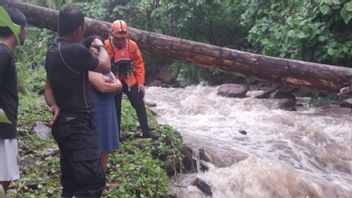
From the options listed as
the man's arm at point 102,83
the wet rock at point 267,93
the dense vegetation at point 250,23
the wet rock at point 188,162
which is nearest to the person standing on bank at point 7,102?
the man's arm at point 102,83

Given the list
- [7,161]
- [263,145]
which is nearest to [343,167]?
[263,145]

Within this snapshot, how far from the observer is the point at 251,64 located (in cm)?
674

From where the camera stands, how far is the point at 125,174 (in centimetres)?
494

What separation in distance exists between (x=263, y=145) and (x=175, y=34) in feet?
26.4

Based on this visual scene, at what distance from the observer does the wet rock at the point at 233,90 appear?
38.2 ft

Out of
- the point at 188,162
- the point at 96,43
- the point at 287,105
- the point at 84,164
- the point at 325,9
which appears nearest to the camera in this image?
the point at 84,164

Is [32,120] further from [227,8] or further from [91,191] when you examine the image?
[227,8]

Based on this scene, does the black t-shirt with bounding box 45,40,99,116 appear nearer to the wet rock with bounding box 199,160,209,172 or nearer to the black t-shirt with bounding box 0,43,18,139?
the black t-shirt with bounding box 0,43,18,139

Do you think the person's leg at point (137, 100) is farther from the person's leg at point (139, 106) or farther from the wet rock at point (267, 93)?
the wet rock at point (267, 93)

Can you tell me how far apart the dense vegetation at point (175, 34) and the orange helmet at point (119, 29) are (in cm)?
125

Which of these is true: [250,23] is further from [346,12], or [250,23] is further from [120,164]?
[120,164]

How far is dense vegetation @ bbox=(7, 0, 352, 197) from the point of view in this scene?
16.0ft

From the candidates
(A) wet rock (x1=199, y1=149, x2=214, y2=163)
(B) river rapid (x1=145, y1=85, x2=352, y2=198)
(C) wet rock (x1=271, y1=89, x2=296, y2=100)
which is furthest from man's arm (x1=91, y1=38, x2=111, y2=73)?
(C) wet rock (x1=271, y1=89, x2=296, y2=100)

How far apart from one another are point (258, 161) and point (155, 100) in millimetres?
5154
